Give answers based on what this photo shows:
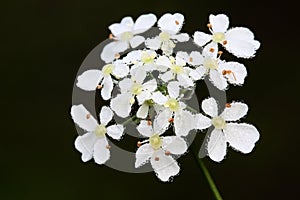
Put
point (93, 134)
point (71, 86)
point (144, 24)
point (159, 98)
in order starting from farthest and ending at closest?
point (71, 86) → point (144, 24) → point (93, 134) → point (159, 98)

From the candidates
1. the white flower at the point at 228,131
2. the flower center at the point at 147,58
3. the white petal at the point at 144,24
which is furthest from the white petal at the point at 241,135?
the white petal at the point at 144,24

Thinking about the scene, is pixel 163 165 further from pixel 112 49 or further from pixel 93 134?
pixel 112 49

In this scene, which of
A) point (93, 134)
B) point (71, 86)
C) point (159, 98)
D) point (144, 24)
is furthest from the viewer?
point (71, 86)

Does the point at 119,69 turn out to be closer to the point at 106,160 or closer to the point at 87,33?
the point at 106,160

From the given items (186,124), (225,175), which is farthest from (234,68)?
(225,175)

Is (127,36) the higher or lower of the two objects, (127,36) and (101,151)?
the higher

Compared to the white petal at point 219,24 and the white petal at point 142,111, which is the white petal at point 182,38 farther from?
the white petal at point 142,111

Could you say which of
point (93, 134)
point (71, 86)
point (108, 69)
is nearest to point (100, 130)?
point (93, 134)
